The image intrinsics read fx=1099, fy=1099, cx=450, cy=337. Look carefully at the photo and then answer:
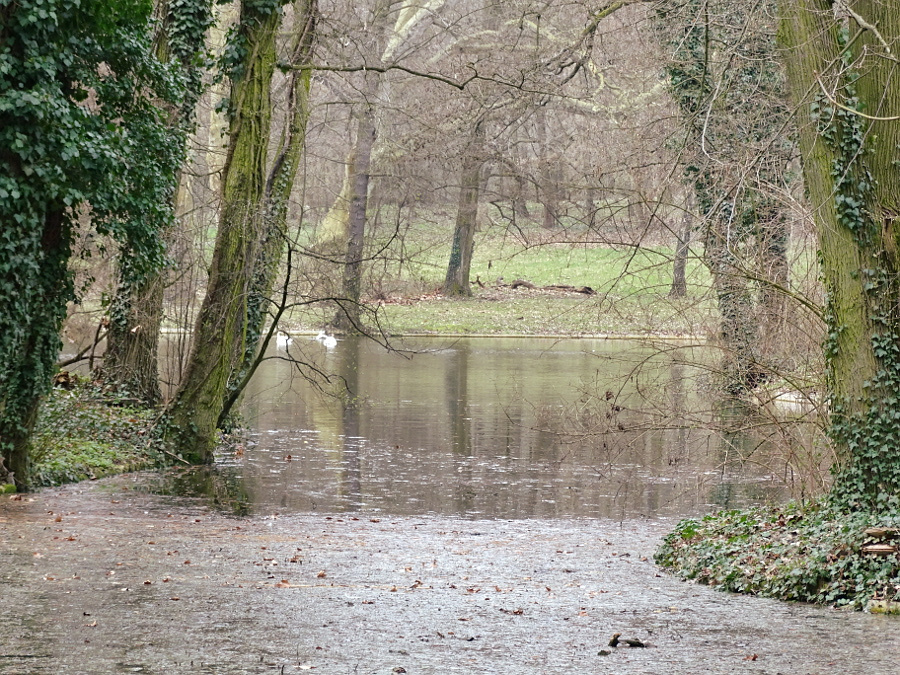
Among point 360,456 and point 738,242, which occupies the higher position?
point 738,242

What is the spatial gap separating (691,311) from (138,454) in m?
8.27

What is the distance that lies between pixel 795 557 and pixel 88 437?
11.2 meters

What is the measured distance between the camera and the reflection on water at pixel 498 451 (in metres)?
13.8

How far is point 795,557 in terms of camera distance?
8.67 m

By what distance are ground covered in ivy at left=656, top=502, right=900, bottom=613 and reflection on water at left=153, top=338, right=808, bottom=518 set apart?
2.08 meters

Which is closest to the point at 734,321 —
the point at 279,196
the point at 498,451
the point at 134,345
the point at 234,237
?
the point at 498,451

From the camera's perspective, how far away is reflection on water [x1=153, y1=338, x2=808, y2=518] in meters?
13.8

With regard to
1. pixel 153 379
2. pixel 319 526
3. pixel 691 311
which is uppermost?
pixel 691 311

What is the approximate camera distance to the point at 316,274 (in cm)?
1794

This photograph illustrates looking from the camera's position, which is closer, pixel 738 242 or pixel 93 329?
pixel 738 242

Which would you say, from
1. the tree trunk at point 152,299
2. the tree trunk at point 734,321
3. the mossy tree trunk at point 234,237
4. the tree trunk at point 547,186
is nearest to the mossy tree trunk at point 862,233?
the tree trunk at point 734,321

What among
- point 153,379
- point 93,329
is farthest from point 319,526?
point 93,329

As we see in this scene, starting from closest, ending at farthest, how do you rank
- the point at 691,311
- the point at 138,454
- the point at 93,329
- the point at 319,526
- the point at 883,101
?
the point at 883,101 → the point at 319,526 → the point at 691,311 → the point at 138,454 → the point at 93,329

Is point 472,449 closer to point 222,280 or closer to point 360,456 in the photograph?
point 360,456
